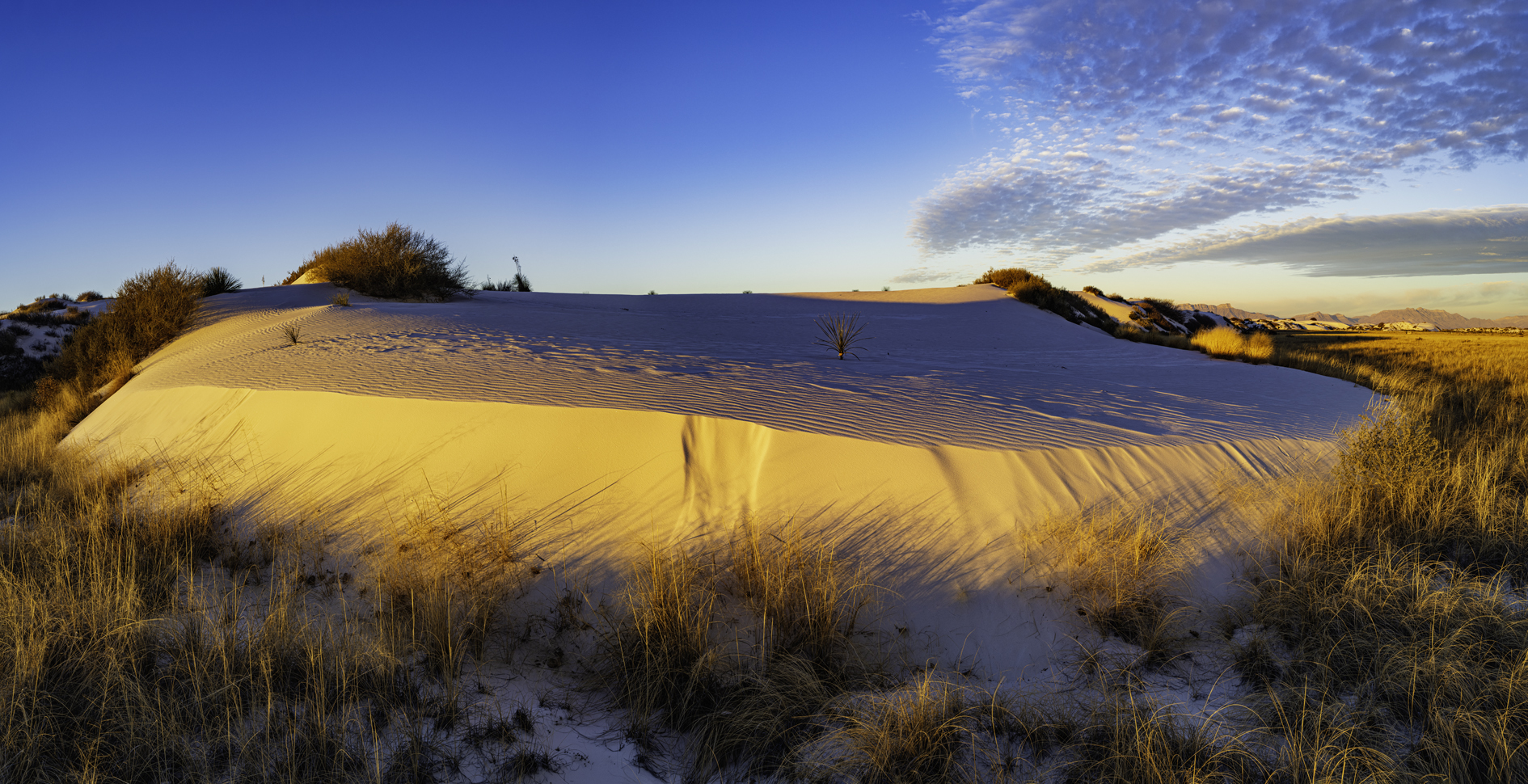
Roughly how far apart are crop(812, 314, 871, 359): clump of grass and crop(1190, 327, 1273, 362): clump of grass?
22.1 ft

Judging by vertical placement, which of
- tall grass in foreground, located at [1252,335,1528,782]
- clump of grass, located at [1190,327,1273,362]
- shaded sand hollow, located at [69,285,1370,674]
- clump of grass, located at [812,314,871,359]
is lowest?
tall grass in foreground, located at [1252,335,1528,782]

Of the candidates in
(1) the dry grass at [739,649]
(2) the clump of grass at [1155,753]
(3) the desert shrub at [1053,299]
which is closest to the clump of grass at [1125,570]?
(2) the clump of grass at [1155,753]

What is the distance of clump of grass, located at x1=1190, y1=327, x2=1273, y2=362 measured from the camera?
1212 centimetres

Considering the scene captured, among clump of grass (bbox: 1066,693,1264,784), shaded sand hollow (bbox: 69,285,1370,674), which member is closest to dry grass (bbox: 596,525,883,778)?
shaded sand hollow (bbox: 69,285,1370,674)

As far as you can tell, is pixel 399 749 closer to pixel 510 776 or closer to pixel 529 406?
pixel 510 776

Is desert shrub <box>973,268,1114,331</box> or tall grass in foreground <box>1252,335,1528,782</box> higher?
desert shrub <box>973,268,1114,331</box>

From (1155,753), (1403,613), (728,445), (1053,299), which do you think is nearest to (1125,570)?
(1403,613)

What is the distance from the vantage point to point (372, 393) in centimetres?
571

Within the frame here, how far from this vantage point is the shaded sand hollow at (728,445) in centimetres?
383

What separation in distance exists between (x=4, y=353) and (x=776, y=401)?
17967 millimetres

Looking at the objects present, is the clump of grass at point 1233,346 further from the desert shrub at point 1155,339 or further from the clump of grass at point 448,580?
the clump of grass at point 448,580

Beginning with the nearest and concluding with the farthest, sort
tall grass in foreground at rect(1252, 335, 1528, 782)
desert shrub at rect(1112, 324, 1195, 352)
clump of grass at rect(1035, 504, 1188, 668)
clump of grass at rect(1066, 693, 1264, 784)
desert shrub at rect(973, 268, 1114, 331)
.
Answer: clump of grass at rect(1066, 693, 1264, 784) → tall grass in foreground at rect(1252, 335, 1528, 782) → clump of grass at rect(1035, 504, 1188, 668) → desert shrub at rect(1112, 324, 1195, 352) → desert shrub at rect(973, 268, 1114, 331)

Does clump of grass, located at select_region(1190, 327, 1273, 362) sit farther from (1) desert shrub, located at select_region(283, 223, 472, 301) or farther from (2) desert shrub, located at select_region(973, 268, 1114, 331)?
(1) desert shrub, located at select_region(283, 223, 472, 301)

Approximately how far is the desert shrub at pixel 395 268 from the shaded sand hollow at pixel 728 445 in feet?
16.4
